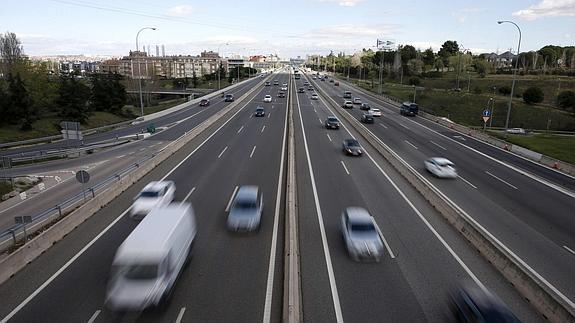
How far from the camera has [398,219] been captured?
2006 cm

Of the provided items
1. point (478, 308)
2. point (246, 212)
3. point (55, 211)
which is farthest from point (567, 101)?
point (55, 211)

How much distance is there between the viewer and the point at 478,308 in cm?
1080

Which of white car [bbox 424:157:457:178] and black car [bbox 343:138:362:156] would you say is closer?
white car [bbox 424:157:457:178]

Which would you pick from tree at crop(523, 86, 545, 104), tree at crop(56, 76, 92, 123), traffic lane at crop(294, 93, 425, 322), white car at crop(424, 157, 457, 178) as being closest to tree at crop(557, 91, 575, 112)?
tree at crop(523, 86, 545, 104)

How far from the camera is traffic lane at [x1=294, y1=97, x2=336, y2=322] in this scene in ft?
40.5

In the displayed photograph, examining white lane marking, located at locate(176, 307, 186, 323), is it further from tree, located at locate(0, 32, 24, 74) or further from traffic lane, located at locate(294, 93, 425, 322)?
tree, located at locate(0, 32, 24, 74)

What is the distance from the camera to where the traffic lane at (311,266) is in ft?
40.5

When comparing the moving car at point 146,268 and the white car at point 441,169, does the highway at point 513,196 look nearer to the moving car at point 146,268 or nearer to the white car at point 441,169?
the white car at point 441,169

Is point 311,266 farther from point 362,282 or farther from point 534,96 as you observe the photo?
point 534,96

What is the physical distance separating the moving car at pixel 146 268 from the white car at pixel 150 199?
6.30 metres

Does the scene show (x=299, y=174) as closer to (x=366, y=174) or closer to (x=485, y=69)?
(x=366, y=174)

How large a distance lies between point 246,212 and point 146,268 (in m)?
7.03

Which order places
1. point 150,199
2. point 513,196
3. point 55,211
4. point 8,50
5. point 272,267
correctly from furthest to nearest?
point 8,50 < point 513,196 < point 150,199 < point 55,211 < point 272,267

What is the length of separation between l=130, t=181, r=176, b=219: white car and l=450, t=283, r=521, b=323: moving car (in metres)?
13.8
